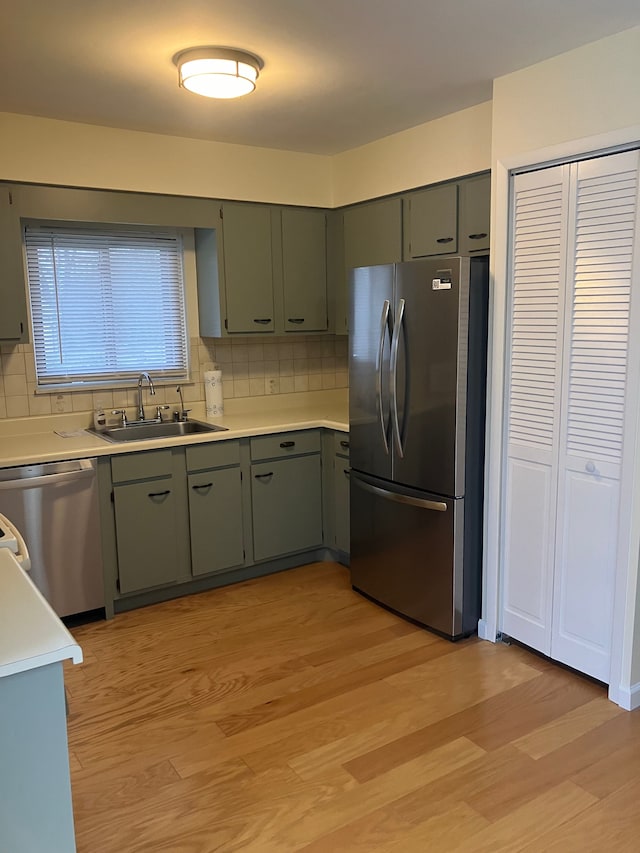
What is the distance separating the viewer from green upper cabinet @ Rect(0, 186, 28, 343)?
3270mm

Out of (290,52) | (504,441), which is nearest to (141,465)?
(504,441)

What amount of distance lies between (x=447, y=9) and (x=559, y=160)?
2.52 feet

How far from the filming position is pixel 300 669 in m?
2.93

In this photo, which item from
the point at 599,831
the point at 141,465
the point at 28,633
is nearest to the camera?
the point at 28,633

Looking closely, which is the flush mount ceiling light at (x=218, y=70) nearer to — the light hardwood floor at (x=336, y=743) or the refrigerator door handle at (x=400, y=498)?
the refrigerator door handle at (x=400, y=498)

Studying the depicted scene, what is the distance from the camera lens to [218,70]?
2.54 m

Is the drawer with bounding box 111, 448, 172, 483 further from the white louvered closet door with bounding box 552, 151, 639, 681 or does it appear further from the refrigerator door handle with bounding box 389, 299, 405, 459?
the white louvered closet door with bounding box 552, 151, 639, 681

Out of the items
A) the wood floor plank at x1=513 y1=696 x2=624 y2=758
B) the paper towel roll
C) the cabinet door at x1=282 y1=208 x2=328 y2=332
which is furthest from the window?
the wood floor plank at x1=513 y1=696 x2=624 y2=758

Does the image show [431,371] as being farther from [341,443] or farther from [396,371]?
[341,443]

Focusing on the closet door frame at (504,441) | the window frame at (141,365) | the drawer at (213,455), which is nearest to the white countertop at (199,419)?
the drawer at (213,455)

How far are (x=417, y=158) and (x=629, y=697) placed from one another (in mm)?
2753

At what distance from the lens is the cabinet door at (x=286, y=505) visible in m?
3.88

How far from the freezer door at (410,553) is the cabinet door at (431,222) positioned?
4.16 ft

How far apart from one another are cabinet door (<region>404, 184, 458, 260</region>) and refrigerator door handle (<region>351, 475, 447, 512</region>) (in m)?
1.27
